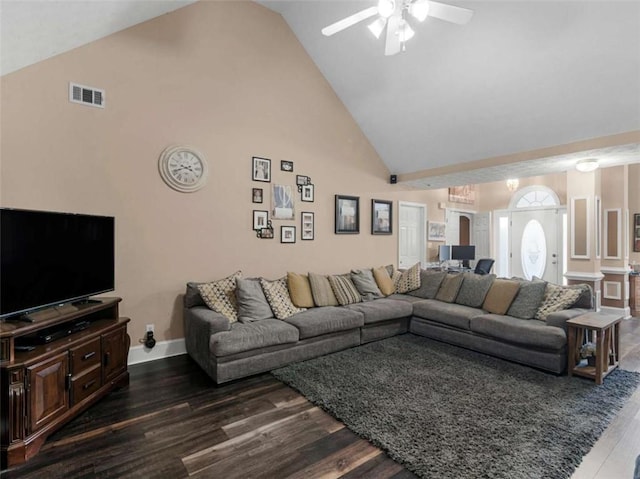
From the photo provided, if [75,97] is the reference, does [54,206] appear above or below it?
below

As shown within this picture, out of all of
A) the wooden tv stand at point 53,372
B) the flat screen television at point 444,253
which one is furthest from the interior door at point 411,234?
the wooden tv stand at point 53,372

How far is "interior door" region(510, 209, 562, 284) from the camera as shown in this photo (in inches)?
289

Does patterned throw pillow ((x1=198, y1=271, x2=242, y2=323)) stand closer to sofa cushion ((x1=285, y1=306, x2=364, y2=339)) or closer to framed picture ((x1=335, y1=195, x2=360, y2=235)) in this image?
sofa cushion ((x1=285, y1=306, x2=364, y2=339))

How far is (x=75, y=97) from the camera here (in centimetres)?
305

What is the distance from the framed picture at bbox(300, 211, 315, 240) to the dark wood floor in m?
2.34

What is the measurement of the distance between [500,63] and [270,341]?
3.80 meters

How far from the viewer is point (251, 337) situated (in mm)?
3002

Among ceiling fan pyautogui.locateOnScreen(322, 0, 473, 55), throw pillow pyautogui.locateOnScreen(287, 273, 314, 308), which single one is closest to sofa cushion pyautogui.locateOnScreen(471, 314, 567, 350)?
throw pillow pyautogui.locateOnScreen(287, 273, 314, 308)

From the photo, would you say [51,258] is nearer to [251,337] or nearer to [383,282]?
[251,337]

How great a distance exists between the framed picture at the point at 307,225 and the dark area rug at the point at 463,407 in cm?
174

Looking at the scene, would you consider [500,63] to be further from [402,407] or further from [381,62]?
[402,407]

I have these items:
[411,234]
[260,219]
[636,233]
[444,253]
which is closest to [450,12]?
[260,219]

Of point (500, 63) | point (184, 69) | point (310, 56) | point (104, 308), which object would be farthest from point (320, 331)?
point (310, 56)

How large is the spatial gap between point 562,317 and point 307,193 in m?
3.32
